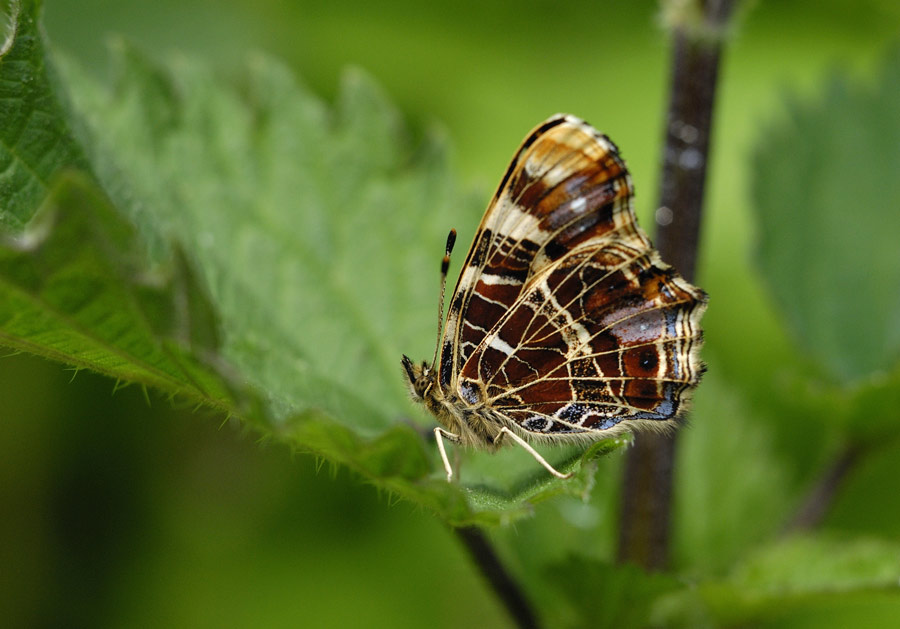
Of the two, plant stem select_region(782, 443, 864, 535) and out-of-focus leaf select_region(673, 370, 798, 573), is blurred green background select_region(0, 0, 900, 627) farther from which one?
plant stem select_region(782, 443, 864, 535)


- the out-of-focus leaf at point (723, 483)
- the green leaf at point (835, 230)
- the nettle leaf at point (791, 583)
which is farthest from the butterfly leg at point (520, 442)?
the green leaf at point (835, 230)

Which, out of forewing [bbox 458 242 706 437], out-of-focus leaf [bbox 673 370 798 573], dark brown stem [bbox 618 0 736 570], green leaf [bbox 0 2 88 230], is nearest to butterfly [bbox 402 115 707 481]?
forewing [bbox 458 242 706 437]

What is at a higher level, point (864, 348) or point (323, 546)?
point (864, 348)

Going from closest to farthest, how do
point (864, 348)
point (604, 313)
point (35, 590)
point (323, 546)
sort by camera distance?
point (604, 313) → point (864, 348) → point (35, 590) → point (323, 546)

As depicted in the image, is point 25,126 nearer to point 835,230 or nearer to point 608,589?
point 608,589

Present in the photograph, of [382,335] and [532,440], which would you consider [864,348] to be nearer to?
[532,440]

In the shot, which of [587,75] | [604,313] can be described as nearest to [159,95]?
[604,313]

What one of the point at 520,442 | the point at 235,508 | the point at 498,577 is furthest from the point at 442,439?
the point at 235,508
